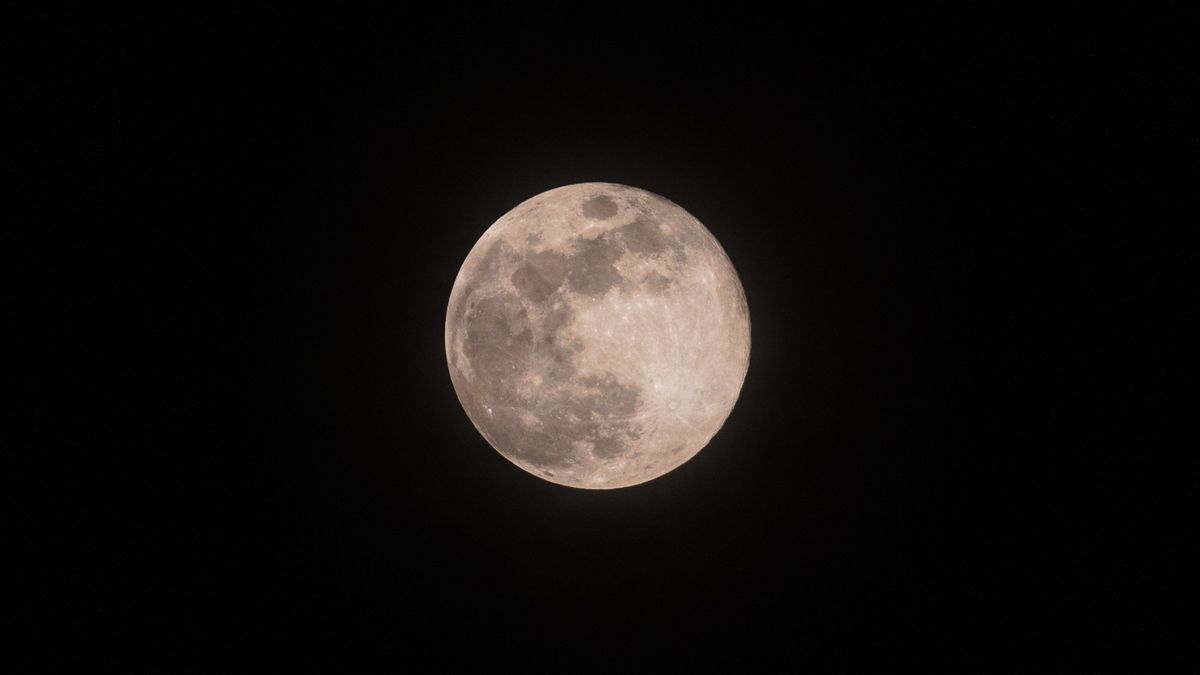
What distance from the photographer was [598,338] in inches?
99.3

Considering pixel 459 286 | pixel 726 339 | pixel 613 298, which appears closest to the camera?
pixel 613 298

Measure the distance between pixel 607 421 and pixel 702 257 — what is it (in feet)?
2.67

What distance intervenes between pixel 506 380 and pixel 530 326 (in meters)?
0.26

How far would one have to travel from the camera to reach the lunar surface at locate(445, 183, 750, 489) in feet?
8.35

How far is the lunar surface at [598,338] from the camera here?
254 centimetres

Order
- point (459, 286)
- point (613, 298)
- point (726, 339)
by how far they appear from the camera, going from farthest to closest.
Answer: point (459, 286) → point (726, 339) → point (613, 298)

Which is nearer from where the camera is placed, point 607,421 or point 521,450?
point 607,421

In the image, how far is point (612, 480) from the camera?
114 inches

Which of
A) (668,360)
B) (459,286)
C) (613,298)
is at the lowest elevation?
(668,360)

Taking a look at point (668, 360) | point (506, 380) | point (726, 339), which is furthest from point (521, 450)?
point (726, 339)

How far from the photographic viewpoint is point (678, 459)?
9.62 ft

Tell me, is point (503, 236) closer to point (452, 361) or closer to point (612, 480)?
point (452, 361)

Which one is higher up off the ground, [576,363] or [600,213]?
[600,213]

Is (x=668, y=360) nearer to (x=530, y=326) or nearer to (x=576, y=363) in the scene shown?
(x=576, y=363)
